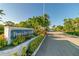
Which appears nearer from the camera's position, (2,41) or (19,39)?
(2,41)

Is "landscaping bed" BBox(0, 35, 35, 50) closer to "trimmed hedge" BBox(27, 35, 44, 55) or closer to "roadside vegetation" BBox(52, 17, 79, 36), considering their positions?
"trimmed hedge" BBox(27, 35, 44, 55)

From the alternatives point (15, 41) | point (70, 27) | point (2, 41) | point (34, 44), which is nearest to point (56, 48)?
point (34, 44)

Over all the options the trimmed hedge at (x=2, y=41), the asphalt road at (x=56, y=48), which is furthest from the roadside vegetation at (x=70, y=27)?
the trimmed hedge at (x=2, y=41)

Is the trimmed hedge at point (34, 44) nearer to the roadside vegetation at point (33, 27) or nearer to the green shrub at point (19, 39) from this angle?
the roadside vegetation at point (33, 27)

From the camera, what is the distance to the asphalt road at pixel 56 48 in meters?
6.08

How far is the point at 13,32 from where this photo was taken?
6.03 metres

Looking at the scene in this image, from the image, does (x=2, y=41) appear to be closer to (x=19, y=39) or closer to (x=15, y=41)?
(x=15, y=41)

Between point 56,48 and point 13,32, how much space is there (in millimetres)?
1291

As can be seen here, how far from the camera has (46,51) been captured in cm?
616

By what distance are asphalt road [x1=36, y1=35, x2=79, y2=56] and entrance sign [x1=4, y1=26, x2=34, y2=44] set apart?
58 centimetres

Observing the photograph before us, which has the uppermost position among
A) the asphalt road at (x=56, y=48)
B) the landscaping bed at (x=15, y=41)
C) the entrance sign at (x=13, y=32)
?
the entrance sign at (x=13, y=32)

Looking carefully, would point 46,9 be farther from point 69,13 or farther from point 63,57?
point 63,57

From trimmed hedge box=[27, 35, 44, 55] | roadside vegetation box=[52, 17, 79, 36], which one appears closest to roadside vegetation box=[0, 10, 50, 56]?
trimmed hedge box=[27, 35, 44, 55]

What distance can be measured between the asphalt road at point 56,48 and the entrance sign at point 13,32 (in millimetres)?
581
